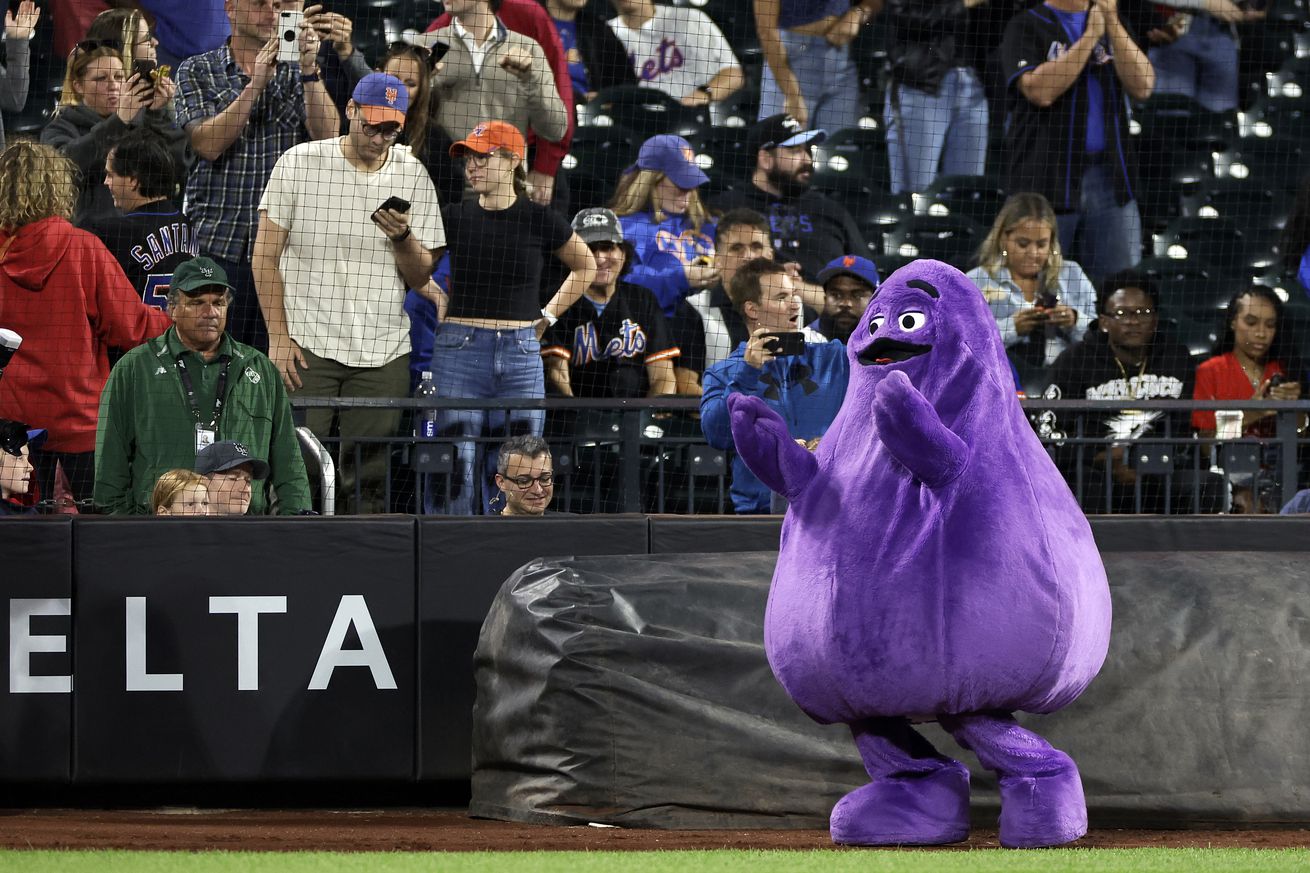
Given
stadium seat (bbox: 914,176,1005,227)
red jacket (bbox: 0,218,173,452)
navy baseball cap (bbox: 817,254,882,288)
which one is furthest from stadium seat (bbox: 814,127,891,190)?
red jacket (bbox: 0,218,173,452)

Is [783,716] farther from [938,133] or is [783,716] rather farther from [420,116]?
[938,133]

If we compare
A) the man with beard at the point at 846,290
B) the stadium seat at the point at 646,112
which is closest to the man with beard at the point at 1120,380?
the man with beard at the point at 846,290

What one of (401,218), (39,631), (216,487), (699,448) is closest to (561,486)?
(699,448)

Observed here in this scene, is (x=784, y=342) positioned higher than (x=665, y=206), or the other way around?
(x=665, y=206)

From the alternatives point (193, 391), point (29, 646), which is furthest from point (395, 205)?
point (29, 646)

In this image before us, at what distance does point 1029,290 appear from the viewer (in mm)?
8125

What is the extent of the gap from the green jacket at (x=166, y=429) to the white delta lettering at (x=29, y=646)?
639 millimetres

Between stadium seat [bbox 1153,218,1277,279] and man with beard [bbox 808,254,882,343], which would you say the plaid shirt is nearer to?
man with beard [bbox 808,254,882,343]

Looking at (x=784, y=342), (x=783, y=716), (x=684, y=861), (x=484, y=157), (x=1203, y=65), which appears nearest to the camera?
(x=684, y=861)

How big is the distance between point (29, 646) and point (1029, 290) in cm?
508

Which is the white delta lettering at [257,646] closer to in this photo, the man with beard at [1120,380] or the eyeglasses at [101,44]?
the eyeglasses at [101,44]

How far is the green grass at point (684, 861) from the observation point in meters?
3.17

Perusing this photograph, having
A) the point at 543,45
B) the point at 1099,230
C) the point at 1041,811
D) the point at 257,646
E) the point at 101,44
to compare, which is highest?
the point at 543,45

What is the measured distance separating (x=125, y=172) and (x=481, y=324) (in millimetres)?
1699
